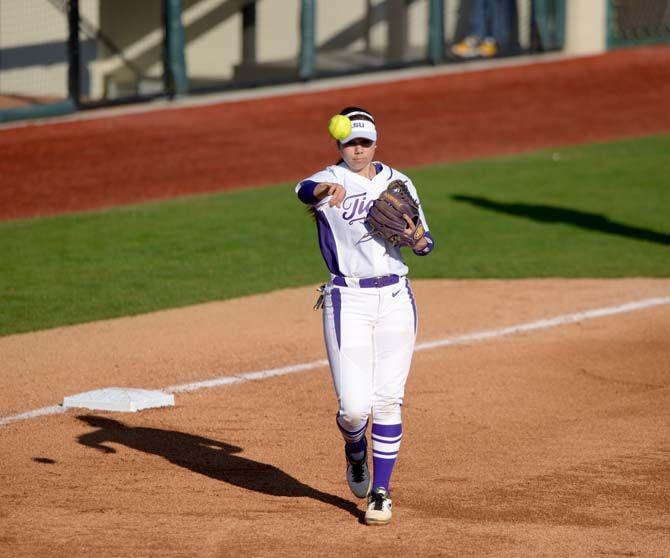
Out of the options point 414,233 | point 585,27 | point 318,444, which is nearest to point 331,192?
point 414,233

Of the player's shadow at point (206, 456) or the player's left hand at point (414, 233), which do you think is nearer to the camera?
the player's left hand at point (414, 233)

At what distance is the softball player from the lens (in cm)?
574

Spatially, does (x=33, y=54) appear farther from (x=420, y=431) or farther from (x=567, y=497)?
(x=567, y=497)

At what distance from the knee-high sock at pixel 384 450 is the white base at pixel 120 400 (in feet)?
8.01

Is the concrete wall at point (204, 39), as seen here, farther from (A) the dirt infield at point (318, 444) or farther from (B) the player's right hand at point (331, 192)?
(B) the player's right hand at point (331, 192)

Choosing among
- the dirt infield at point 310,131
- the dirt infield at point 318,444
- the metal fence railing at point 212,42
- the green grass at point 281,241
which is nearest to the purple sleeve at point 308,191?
the dirt infield at point 318,444

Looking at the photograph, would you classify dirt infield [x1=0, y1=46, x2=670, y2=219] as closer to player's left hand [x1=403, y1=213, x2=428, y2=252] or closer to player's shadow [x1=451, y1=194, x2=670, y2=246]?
player's shadow [x1=451, y1=194, x2=670, y2=246]

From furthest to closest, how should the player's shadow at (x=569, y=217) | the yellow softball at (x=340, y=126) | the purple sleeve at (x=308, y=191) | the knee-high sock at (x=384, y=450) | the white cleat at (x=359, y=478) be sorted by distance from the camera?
the player's shadow at (x=569, y=217) → the white cleat at (x=359, y=478) → the knee-high sock at (x=384, y=450) → the purple sleeve at (x=308, y=191) → the yellow softball at (x=340, y=126)

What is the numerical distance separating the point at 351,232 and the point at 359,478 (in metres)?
1.20

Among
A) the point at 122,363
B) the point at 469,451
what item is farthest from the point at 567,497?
the point at 122,363

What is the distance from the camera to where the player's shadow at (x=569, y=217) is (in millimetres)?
13376

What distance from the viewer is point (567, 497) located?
20.3ft

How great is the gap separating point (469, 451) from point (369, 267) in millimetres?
1712

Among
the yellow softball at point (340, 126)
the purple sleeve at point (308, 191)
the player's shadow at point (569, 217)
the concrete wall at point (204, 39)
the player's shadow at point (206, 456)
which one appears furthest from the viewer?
the concrete wall at point (204, 39)
